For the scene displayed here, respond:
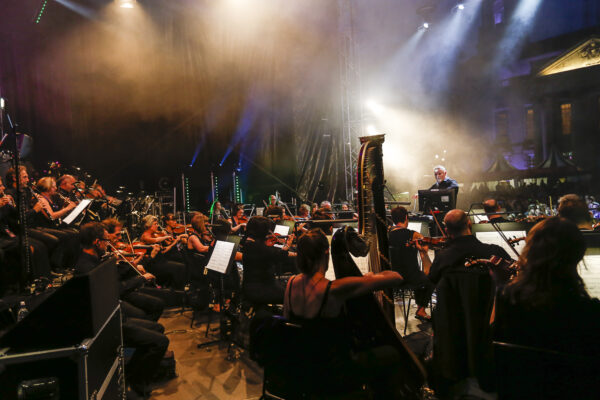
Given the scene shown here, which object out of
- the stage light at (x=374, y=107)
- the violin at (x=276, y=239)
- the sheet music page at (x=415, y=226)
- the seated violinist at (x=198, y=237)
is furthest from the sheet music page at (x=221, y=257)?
the stage light at (x=374, y=107)

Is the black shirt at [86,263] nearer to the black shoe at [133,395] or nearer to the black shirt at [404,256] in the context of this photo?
the black shoe at [133,395]

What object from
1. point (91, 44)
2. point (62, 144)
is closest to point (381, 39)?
point (91, 44)

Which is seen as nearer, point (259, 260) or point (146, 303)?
point (259, 260)

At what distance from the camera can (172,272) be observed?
573 cm

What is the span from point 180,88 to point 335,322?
37.6ft

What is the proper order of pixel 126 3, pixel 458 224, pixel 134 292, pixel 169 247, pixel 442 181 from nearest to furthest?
pixel 458 224
pixel 134 292
pixel 169 247
pixel 442 181
pixel 126 3

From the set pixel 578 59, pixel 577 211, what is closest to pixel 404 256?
pixel 577 211

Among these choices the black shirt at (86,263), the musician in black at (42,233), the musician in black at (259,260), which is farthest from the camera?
the musician in black at (42,233)

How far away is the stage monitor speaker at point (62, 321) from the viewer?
1.79 metres

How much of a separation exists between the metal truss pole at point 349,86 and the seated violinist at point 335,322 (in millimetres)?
9629

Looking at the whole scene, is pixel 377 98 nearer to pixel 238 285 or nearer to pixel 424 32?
pixel 424 32

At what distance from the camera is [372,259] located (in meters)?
2.41

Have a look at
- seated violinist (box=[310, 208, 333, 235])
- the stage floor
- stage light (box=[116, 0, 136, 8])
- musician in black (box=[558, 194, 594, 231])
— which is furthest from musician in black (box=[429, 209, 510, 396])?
stage light (box=[116, 0, 136, 8])

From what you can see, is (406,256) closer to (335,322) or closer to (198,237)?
(335,322)
